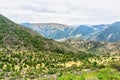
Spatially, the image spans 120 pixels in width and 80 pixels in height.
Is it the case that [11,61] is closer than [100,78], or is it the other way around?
[100,78]

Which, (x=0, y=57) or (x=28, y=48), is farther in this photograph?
(x=28, y=48)

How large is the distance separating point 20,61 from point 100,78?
65.5 metres

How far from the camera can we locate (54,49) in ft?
539

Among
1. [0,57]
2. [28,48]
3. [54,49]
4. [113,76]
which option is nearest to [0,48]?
[28,48]

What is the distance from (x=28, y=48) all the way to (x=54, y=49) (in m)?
25.7

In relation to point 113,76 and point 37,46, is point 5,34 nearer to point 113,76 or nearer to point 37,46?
point 37,46

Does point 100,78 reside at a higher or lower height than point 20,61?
higher

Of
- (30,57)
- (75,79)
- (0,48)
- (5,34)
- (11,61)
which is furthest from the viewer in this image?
(5,34)

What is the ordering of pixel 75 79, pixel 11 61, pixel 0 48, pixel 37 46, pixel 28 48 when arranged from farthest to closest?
pixel 37 46 → pixel 28 48 → pixel 0 48 → pixel 11 61 → pixel 75 79

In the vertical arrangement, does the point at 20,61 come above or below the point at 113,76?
below

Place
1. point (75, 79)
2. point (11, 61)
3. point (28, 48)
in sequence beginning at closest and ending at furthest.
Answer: point (75, 79) → point (11, 61) → point (28, 48)

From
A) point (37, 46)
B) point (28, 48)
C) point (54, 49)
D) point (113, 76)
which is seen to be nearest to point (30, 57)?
point (28, 48)

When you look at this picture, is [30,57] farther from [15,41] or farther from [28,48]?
[15,41]

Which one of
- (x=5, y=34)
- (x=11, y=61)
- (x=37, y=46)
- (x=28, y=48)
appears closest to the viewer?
(x=11, y=61)
